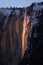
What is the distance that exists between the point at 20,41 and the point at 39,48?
4039mm

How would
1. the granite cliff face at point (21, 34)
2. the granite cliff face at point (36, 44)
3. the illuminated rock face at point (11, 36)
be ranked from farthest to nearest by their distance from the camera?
the illuminated rock face at point (11, 36) < the granite cliff face at point (21, 34) < the granite cliff face at point (36, 44)

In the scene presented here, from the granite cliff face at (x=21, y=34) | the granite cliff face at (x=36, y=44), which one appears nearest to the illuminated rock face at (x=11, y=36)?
the granite cliff face at (x=21, y=34)

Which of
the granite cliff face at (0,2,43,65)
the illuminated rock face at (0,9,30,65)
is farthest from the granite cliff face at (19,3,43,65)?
the illuminated rock face at (0,9,30,65)

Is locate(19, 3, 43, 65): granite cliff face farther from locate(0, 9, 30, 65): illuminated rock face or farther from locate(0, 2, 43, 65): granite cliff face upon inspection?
locate(0, 9, 30, 65): illuminated rock face

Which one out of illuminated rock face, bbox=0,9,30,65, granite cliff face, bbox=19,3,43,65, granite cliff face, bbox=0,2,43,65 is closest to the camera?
granite cliff face, bbox=19,3,43,65

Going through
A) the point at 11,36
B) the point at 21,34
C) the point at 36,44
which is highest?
the point at 21,34

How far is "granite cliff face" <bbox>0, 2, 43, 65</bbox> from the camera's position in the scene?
27.5 ft

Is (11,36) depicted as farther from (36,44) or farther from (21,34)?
(36,44)

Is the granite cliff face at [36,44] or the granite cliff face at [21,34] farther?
the granite cliff face at [21,34]

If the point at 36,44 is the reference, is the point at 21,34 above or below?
above

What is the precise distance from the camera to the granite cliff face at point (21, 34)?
8.37 m

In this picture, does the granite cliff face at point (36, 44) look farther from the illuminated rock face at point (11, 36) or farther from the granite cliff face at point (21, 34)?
the illuminated rock face at point (11, 36)

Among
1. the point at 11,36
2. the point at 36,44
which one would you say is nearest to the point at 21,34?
the point at 11,36

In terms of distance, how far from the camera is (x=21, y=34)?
38.9ft
